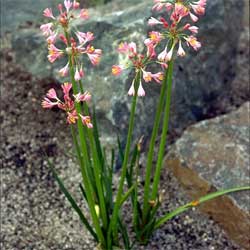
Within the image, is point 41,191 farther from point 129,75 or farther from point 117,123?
point 129,75

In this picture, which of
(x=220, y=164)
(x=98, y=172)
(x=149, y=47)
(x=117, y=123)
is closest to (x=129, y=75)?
(x=117, y=123)

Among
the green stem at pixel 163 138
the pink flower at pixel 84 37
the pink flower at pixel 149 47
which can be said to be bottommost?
the green stem at pixel 163 138

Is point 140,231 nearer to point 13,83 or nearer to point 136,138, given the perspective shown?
point 136,138

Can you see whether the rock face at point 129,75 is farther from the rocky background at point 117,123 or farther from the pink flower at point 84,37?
the pink flower at point 84,37

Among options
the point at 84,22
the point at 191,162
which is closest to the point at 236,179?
the point at 191,162

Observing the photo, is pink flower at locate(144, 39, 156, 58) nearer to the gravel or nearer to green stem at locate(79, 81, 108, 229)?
green stem at locate(79, 81, 108, 229)

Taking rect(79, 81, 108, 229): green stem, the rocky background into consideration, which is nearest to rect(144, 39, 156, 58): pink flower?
rect(79, 81, 108, 229): green stem

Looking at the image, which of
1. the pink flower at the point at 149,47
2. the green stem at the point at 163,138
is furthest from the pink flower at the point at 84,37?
the green stem at the point at 163,138
